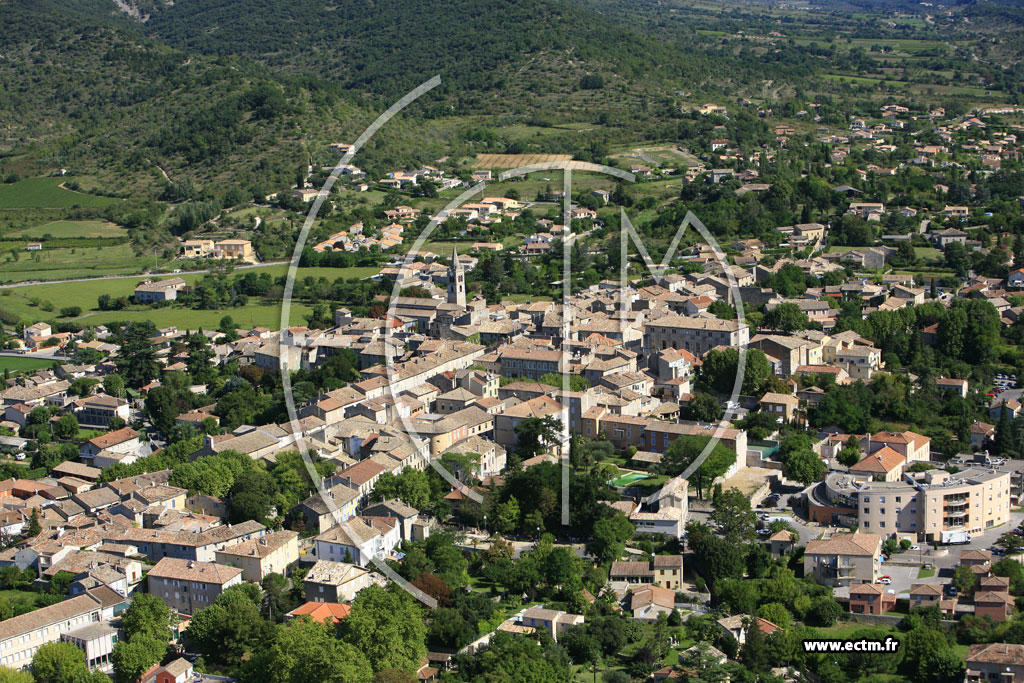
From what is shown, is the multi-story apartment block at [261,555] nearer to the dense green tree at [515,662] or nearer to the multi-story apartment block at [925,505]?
the dense green tree at [515,662]

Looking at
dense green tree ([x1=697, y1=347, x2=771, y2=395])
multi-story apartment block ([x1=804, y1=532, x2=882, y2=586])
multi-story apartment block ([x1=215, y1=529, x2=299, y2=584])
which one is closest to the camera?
multi-story apartment block ([x1=215, y1=529, x2=299, y2=584])

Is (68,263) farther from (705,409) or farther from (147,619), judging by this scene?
(147,619)

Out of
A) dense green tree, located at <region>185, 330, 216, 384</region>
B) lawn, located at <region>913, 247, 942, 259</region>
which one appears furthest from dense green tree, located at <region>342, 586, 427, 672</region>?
lawn, located at <region>913, 247, 942, 259</region>

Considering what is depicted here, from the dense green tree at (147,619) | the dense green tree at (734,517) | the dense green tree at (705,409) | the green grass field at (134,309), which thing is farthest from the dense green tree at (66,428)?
the dense green tree at (734,517)

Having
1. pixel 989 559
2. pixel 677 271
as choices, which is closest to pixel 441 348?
pixel 677 271

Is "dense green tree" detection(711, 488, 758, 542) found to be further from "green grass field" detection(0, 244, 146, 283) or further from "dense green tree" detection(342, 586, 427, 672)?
"green grass field" detection(0, 244, 146, 283)
